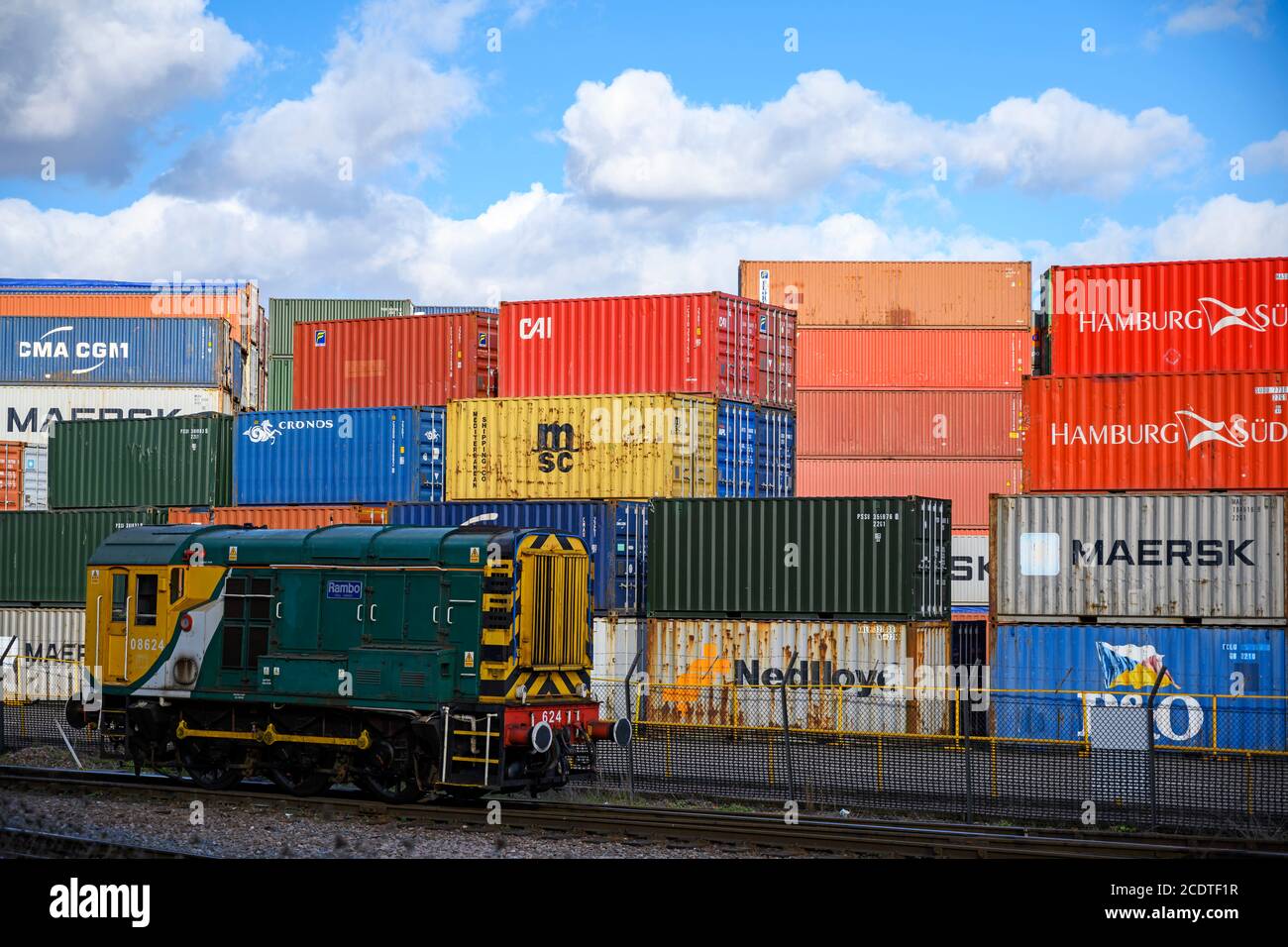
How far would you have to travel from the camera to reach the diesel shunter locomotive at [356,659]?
17.2m

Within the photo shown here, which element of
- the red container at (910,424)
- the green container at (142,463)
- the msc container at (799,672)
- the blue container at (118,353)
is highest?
the blue container at (118,353)

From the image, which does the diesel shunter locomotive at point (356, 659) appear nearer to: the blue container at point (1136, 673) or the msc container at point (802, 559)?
the msc container at point (802, 559)

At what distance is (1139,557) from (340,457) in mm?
16371

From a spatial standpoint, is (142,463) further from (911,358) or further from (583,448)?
(911,358)

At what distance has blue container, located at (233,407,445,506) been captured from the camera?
30.1m

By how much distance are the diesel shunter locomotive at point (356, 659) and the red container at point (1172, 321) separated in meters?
13.4

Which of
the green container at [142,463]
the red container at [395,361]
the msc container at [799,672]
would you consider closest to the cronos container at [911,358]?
the red container at [395,361]

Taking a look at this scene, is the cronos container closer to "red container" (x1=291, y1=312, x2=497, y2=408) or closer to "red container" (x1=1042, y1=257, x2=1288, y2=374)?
"red container" (x1=291, y1=312, x2=497, y2=408)

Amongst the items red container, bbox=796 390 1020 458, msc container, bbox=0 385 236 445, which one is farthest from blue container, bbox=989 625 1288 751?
msc container, bbox=0 385 236 445

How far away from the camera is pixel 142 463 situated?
1316 inches

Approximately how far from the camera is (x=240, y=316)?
4975 centimetres

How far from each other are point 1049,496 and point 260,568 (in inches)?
559

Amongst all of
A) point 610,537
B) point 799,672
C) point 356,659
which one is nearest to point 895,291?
point 610,537

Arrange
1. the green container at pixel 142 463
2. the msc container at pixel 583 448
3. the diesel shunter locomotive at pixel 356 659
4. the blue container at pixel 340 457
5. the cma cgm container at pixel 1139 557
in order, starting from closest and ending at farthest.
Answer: the diesel shunter locomotive at pixel 356 659 < the cma cgm container at pixel 1139 557 < the msc container at pixel 583 448 < the blue container at pixel 340 457 < the green container at pixel 142 463
